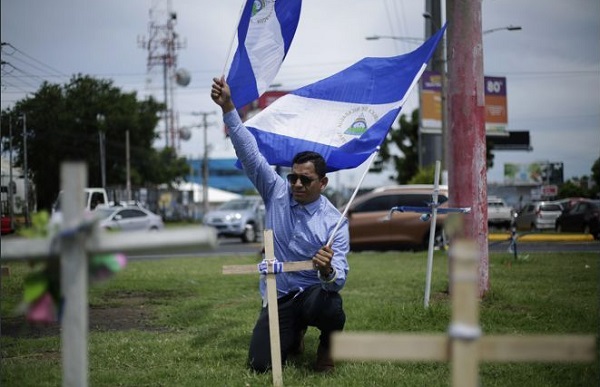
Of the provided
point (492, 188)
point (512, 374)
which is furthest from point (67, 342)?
point (492, 188)

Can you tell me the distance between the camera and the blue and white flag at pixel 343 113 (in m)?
6.19

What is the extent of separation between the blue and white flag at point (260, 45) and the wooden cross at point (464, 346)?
4.27 meters

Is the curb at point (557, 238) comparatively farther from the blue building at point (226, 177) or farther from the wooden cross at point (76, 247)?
the blue building at point (226, 177)

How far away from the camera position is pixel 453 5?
829cm

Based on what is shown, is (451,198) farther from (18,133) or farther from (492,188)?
(492,188)

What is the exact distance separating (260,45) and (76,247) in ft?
14.3

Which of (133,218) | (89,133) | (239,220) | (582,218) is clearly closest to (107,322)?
(133,218)

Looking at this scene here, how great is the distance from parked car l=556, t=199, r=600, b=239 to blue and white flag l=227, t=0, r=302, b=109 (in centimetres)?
1866

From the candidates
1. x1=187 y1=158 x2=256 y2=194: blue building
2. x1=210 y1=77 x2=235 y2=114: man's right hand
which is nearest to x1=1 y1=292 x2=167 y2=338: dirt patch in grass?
x1=210 y1=77 x2=235 y2=114: man's right hand

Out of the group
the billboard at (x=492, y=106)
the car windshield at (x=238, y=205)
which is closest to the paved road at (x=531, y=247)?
the car windshield at (x=238, y=205)

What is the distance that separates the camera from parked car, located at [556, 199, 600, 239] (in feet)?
76.7

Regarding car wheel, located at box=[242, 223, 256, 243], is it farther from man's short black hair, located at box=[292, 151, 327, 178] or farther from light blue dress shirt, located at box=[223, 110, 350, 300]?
man's short black hair, located at box=[292, 151, 327, 178]

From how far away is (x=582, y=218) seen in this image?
82.1ft

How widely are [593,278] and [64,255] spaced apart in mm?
10782
